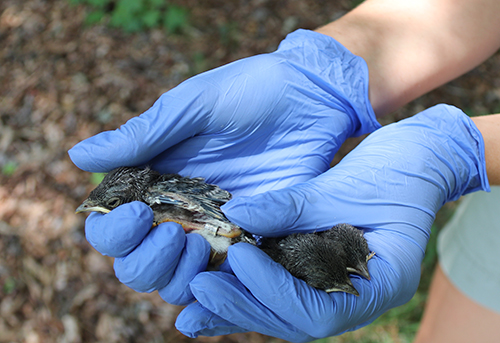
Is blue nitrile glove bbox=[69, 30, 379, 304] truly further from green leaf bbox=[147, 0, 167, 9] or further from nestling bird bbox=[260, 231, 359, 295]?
green leaf bbox=[147, 0, 167, 9]

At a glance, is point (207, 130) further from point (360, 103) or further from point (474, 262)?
point (474, 262)

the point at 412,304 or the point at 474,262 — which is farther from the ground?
the point at 474,262

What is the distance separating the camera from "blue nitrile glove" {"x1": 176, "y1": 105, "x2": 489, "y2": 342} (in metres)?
1.86

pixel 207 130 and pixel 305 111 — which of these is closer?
pixel 207 130

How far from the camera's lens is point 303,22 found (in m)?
5.84

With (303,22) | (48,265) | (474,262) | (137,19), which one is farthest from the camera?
(303,22)

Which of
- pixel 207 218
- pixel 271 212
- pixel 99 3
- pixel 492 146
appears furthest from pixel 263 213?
pixel 99 3

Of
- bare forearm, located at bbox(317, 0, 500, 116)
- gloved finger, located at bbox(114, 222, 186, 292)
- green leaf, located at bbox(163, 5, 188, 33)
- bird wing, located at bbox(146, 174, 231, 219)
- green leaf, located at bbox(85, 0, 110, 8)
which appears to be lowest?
gloved finger, located at bbox(114, 222, 186, 292)

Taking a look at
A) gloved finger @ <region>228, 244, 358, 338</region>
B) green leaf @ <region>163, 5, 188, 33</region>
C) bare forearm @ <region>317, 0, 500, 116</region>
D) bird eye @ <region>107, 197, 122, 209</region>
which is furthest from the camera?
green leaf @ <region>163, 5, 188, 33</region>

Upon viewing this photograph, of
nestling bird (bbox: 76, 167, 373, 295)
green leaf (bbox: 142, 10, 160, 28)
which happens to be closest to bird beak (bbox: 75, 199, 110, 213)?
nestling bird (bbox: 76, 167, 373, 295)

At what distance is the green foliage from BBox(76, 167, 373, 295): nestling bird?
12.9ft

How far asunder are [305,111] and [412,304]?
288cm

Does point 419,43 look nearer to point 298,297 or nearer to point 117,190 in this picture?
point 298,297

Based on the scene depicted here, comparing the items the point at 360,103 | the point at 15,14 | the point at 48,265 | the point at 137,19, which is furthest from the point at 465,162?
the point at 15,14
